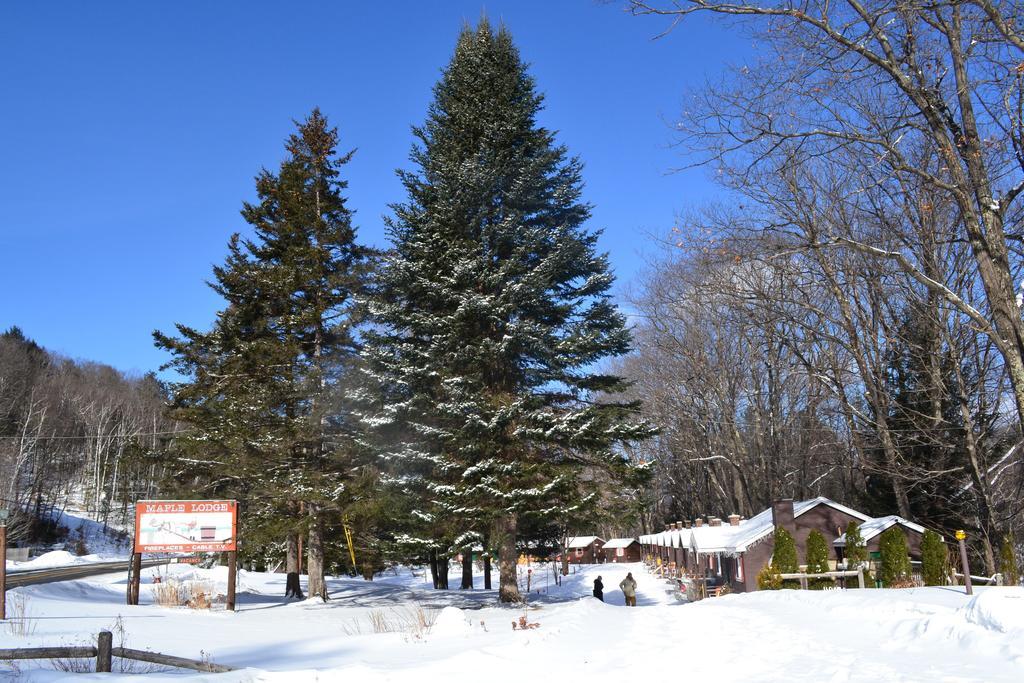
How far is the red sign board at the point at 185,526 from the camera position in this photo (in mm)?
21656

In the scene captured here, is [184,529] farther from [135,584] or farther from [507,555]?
[507,555]

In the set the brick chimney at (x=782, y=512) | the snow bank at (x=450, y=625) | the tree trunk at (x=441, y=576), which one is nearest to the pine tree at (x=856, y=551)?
the brick chimney at (x=782, y=512)

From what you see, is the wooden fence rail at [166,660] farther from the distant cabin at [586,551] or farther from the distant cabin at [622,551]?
the distant cabin at [586,551]

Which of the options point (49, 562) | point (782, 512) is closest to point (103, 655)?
point (782, 512)

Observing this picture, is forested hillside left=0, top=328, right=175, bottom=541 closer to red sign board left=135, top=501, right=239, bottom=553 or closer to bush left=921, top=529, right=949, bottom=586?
red sign board left=135, top=501, right=239, bottom=553

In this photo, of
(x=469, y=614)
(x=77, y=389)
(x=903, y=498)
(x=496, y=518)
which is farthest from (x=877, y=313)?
(x=77, y=389)

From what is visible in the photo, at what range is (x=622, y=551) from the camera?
3814 inches

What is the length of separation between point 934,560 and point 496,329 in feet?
51.6

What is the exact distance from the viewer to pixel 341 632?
632 inches

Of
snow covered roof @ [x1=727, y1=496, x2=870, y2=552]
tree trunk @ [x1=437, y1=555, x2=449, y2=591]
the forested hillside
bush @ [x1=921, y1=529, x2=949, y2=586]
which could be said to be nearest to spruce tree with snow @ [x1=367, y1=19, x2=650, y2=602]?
bush @ [x1=921, y1=529, x2=949, y2=586]

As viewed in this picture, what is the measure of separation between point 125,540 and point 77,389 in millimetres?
19587

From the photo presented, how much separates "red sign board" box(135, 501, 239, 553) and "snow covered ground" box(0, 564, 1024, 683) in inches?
83.6

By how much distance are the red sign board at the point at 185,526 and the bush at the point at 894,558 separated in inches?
832

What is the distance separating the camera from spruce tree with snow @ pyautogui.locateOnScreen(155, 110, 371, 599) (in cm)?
2361
